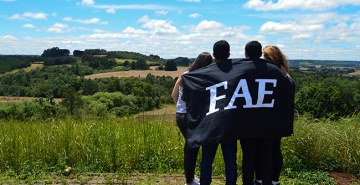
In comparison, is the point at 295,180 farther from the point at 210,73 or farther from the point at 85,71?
the point at 85,71

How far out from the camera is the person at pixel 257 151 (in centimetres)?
451

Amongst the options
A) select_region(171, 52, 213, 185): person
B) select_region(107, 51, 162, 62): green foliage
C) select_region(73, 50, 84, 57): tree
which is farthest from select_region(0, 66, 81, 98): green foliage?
select_region(171, 52, 213, 185): person

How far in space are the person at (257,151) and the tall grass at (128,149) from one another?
5.76ft

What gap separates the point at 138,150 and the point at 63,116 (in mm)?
2399

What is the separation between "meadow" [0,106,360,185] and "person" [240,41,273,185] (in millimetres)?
1331

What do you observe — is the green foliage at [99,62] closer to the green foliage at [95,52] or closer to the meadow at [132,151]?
the green foliage at [95,52]

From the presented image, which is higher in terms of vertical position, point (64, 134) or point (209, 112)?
point (209, 112)

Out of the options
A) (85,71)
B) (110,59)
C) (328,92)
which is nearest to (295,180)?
(328,92)

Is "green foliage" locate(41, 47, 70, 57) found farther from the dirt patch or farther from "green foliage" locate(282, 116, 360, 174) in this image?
the dirt patch

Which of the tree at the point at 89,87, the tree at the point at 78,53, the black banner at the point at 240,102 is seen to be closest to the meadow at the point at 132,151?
the black banner at the point at 240,102

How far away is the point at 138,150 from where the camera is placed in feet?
21.9

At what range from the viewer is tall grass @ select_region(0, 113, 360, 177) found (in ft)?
21.1

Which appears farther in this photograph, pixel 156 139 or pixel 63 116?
pixel 63 116

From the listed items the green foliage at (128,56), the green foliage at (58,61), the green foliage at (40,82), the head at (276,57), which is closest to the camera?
the head at (276,57)
